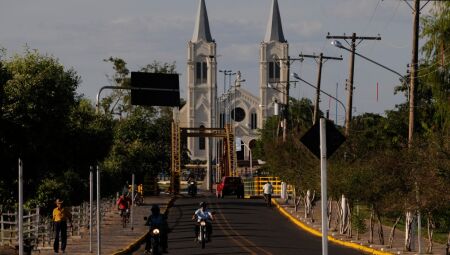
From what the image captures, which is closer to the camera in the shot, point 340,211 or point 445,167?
point 445,167

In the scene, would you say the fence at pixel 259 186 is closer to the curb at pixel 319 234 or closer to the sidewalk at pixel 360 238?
the curb at pixel 319 234

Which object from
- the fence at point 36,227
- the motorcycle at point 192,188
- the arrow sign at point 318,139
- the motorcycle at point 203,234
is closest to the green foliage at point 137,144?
the motorcycle at point 192,188

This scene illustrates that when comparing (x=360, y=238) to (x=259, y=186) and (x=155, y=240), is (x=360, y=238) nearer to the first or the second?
(x=155, y=240)

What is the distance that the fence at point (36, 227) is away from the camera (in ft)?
107

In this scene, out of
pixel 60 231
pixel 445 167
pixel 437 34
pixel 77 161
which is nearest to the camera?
pixel 445 167

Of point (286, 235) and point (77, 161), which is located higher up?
point (77, 161)

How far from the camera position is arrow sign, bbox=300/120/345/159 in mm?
18500

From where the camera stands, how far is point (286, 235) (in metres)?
45.7

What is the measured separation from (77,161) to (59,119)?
14.1ft

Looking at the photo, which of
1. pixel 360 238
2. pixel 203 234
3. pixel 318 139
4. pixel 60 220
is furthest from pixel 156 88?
pixel 318 139

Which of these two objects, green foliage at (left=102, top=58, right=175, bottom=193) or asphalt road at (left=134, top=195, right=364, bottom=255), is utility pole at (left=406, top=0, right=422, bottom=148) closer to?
asphalt road at (left=134, top=195, right=364, bottom=255)

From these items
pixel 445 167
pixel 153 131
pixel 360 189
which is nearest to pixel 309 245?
pixel 360 189

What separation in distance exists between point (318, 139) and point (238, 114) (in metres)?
181

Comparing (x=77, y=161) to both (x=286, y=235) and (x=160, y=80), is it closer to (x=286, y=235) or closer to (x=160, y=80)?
(x=160, y=80)
